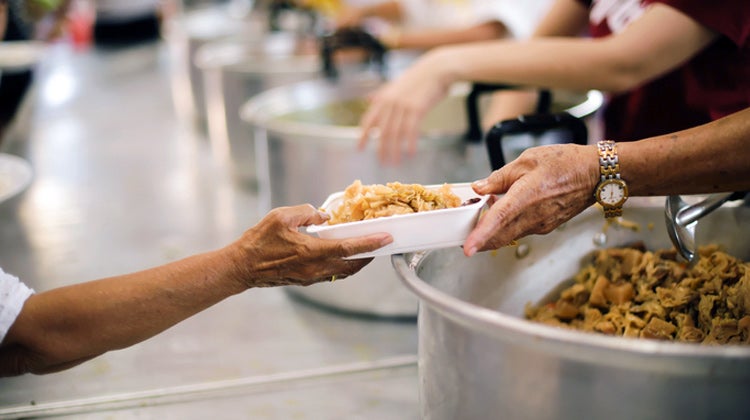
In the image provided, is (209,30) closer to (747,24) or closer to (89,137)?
(89,137)

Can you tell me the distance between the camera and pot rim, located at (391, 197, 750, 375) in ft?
2.10

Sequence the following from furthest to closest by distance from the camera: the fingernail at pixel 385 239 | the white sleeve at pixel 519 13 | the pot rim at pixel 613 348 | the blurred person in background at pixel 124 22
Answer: the blurred person in background at pixel 124 22
the white sleeve at pixel 519 13
the fingernail at pixel 385 239
the pot rim at pixel 613 348

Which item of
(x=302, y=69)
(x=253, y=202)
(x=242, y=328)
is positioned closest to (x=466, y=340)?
(x=242, y=328)

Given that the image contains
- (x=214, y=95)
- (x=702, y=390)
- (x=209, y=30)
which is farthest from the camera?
(x=209, y=30)

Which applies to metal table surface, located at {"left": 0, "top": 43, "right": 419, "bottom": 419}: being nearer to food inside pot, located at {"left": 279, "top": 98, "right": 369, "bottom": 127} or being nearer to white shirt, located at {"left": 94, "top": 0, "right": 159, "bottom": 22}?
food inside pot, located at {"left": 279, "top": 98, "right": 369, "bottom": 127}

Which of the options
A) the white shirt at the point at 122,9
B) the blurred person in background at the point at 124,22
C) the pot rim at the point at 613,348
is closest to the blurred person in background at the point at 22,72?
the pot rim at the point at 613,348

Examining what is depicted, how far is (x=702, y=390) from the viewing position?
67cm

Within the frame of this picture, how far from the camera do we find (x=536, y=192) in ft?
2.83

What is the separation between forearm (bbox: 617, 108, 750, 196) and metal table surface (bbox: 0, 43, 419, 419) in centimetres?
52

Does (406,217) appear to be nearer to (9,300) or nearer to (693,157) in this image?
(693,157)

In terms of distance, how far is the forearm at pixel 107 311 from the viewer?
0.97 metres

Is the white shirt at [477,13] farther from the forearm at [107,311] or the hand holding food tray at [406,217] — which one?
the forearm at [107,311]

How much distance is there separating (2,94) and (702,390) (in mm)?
3153

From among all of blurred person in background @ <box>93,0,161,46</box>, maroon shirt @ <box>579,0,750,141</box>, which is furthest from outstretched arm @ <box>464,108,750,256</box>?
blurred person in background @ <box>93,0,161,46</box>
